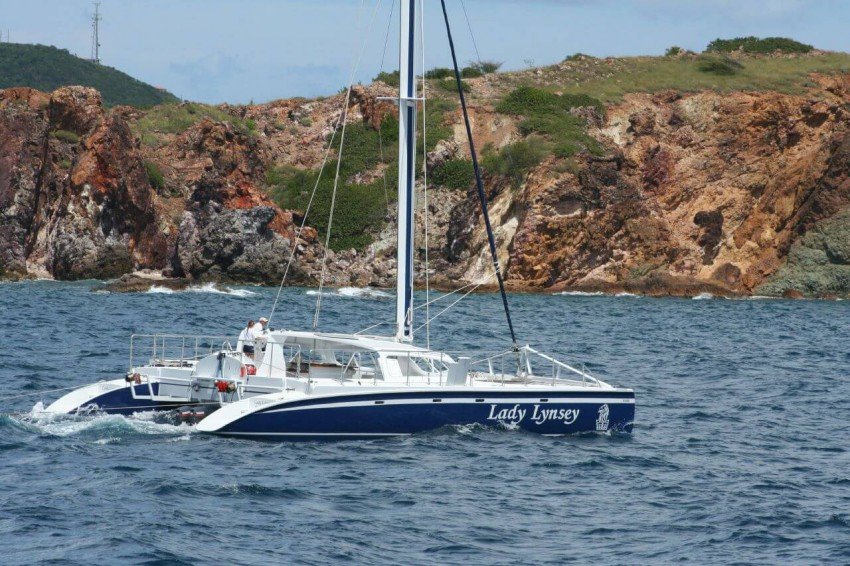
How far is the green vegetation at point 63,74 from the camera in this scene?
6609 inches

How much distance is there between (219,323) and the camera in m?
42.3

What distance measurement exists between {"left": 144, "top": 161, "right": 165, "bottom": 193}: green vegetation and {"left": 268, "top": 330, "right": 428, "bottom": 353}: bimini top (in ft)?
168

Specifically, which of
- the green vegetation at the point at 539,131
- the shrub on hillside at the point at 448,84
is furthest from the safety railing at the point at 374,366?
the shrub on hillside at the point at 448,84

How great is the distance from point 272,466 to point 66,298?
33.8 meters

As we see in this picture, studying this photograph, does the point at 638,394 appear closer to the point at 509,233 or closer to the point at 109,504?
the point at 109,504

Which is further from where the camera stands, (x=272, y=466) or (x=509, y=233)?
(x=509, y=233)

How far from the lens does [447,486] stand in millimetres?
19547

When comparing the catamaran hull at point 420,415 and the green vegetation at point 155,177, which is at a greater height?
the green vegetation at point 155,177

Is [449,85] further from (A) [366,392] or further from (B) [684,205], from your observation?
(A) [366,392]

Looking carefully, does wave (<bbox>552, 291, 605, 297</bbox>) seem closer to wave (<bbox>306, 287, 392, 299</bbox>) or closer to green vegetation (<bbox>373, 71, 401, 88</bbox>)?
wave (<bbox>306, 287, 392, 299</bbox>)

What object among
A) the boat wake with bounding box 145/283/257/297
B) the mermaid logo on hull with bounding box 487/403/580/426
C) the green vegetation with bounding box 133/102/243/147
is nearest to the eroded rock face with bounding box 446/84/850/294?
the boat wake with bounding box 145/283/257/297

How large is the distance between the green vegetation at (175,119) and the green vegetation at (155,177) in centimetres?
731

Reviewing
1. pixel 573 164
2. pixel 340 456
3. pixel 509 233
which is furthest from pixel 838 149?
pixel 340 456

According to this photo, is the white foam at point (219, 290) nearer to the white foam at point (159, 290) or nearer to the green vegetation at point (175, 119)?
the white foam at point (159, 290)
